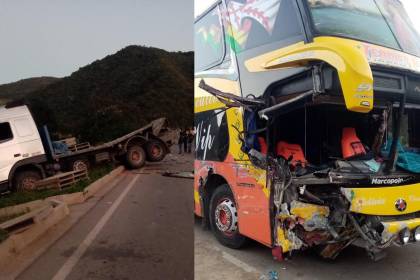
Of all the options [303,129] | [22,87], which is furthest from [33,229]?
[303,129]

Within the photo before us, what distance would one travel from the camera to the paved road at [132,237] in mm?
1019

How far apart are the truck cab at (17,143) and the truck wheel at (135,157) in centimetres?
33

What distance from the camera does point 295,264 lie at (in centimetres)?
209

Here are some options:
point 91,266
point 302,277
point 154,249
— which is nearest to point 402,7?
point 302,277

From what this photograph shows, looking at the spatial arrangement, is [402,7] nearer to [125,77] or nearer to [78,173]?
[125,77]

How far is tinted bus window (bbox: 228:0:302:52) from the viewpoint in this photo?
1.55m

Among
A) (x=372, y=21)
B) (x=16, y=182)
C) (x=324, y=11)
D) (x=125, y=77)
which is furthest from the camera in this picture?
(x=372, y=21)

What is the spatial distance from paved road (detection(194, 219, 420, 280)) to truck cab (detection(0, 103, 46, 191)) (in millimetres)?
691

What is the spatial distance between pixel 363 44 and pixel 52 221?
1.36m

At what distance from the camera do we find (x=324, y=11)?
1.62 metres

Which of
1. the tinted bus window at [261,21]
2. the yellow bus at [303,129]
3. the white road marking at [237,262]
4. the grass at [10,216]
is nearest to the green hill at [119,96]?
the yellow bus at [303,129]

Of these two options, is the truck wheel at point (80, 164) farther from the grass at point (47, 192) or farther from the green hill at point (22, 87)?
the green hill at point (22, 87)

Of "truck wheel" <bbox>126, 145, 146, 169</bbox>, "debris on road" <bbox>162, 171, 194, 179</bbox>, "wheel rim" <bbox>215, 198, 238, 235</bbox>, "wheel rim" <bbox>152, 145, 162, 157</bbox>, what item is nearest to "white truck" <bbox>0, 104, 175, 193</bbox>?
"truck wheel" <bbox>126, 145, 146, 169</bbox>

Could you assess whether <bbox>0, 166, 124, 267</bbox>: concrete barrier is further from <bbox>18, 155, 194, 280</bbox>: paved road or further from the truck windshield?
the truck windshield
